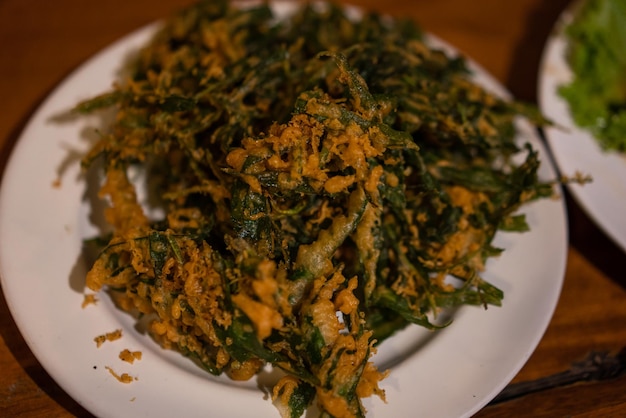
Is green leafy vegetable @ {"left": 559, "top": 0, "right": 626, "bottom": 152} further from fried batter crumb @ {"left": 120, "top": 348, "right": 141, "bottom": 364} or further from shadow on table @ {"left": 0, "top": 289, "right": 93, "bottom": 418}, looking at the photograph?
shadow on table @ {"left": 0, "top": 289, "right": 93, "bottom": 418}

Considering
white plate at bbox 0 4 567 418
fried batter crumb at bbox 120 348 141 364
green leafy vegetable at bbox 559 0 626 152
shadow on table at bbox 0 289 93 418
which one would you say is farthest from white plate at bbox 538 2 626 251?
shadow on table at bbox 0 289 93 418

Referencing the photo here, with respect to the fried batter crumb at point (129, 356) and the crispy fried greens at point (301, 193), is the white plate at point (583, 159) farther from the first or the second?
the fried batter crumb at point (129, 356)

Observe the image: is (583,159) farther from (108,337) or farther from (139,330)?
(108,337)

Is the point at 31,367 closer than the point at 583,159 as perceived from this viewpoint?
Yes

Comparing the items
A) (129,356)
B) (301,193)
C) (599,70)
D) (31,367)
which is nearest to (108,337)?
(129,356)

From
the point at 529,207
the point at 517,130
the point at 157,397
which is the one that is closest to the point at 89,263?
the point at 157,397
